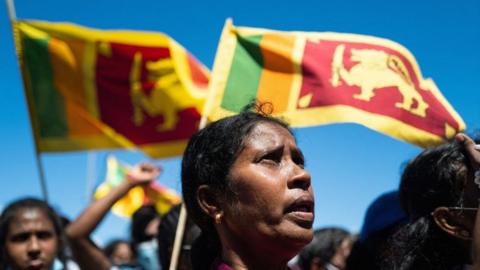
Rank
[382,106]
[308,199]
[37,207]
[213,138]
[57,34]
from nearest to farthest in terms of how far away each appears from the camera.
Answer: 1. [308,199]
2. [213,138]
3. [37,207]
4. [382,106]
5. [57,34]

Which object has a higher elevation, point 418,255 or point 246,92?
point 246,92

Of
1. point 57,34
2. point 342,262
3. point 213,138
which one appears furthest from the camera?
point 57,34

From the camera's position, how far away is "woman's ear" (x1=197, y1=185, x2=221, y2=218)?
2.35 metres

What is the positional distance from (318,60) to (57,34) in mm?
2321

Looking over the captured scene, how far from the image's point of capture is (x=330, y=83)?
460cm

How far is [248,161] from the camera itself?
2.29m

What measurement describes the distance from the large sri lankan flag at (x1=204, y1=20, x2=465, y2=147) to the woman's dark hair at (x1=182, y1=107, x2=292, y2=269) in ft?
6.01

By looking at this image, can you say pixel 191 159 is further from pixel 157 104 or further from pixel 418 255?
pixel 157 104

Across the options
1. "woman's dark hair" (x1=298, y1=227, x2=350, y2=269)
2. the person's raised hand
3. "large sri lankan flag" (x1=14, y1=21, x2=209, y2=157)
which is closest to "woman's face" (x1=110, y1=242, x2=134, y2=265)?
"large sri lankan flag" (x1=14, y1=21, x2=209, y2=157)

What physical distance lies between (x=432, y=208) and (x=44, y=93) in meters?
4.10

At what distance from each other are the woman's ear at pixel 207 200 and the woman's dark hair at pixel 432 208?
0.68 m

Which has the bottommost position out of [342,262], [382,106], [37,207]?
[342,262]

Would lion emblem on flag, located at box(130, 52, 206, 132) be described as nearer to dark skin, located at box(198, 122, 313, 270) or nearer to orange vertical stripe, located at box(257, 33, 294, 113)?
orange vertical stripe, located at box(257, 33, 294, 113)

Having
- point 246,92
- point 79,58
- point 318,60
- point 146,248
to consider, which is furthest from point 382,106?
point 79,58
